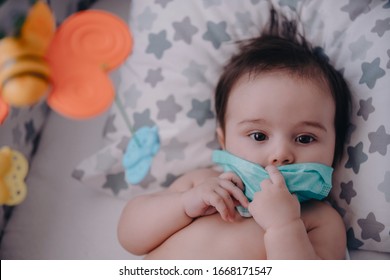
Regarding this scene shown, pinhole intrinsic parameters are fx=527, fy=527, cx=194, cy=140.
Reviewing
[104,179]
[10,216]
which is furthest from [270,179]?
[10,216]

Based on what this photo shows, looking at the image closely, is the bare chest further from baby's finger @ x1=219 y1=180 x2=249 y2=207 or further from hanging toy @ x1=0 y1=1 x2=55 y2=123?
hanging toy @ x1=0 y1=1 x2=55 y2=123

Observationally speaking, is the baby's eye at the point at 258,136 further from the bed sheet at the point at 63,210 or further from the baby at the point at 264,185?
the bed sheet at the point at 63,210

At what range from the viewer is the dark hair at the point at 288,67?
0.77 meters

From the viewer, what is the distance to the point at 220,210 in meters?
0.73

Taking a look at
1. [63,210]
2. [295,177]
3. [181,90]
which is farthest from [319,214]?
[63,210]

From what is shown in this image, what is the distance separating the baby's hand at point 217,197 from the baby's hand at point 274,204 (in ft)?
0.08

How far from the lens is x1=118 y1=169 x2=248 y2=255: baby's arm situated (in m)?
0.75

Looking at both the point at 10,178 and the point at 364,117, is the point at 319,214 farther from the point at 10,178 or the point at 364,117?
the point at 10,178

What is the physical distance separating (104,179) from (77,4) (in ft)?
1.08

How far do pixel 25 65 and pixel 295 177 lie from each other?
390 mm

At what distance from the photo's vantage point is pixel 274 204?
0.72 metres

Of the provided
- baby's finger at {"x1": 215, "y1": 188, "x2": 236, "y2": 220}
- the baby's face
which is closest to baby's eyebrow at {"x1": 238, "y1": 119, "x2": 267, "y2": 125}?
the baby's face

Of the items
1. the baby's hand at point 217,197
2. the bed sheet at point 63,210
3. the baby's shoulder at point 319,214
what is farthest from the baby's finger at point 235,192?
the bed sheet at point 63,210
